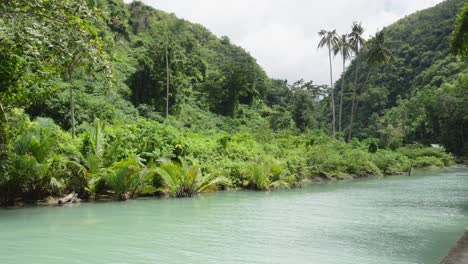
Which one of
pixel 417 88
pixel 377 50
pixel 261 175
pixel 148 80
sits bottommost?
pixel 261 175

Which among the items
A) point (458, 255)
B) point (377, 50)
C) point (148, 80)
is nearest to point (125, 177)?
point (458, 255)

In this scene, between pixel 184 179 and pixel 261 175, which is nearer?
pixel 184 179

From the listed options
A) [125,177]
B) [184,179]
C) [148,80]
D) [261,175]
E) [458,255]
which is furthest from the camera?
[148,80]

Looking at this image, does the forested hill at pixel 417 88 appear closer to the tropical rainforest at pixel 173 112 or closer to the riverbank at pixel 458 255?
the tropical rainforest at pixel 173 112

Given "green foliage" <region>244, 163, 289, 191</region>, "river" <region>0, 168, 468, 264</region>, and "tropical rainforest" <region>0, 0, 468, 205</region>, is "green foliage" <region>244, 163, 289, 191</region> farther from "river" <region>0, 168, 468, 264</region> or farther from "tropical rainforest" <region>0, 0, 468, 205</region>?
"river" <region>0, 168, 468, 264</region>

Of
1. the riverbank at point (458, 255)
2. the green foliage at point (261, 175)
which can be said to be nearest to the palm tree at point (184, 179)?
the green foliage at point (261, 175)

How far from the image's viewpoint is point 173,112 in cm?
3809

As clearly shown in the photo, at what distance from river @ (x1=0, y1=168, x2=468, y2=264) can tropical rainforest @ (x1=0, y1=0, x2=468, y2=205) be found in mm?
1508

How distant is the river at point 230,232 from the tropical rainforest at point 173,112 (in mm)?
1508

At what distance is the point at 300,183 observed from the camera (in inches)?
885

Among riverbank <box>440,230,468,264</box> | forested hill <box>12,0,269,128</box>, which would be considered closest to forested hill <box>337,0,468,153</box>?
Result: forested hill <box>12,0,269,128</box>

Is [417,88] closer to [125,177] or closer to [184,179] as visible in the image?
[184,179]

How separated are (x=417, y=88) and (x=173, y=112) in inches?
2022

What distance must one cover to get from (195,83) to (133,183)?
37.5 metres
